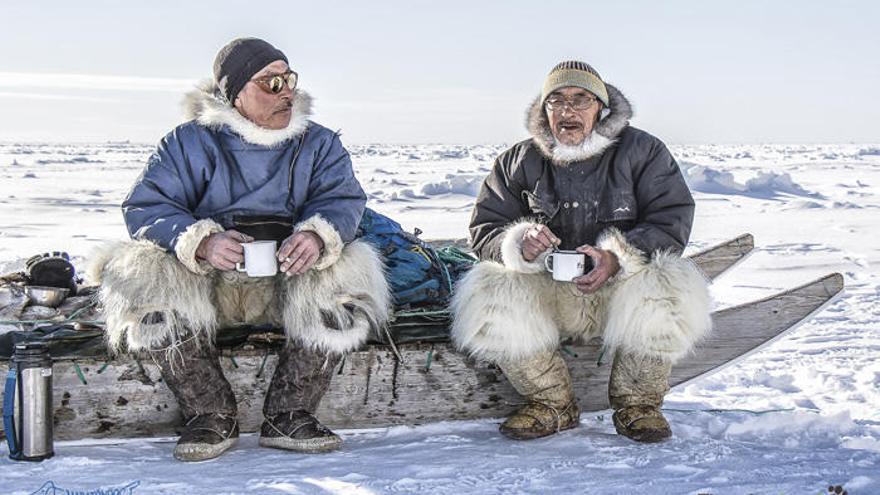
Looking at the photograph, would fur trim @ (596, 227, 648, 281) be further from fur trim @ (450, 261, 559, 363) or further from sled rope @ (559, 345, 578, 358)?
sled rope @ (559, 345, 578, 358)

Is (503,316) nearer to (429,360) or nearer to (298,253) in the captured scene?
(429,360)

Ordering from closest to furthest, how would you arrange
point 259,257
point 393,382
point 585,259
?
point 259,257 → point 585,259 → point 393,382

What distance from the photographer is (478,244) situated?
342 cm

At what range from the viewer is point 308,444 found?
3.03m

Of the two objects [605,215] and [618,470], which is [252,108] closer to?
[605,215]

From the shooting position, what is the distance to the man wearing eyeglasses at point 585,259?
3121 millimetres

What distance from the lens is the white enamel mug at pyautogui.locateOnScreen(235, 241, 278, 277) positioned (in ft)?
9.24

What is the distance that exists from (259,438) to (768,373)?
8.54 feet

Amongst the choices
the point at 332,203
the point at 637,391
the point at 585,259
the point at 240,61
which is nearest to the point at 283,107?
the point at 240,61

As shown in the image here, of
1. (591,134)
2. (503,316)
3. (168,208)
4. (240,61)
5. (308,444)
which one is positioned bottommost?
(308,444)

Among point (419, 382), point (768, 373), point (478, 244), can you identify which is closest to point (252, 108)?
point (478, 244)

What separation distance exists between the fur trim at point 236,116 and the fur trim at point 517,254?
0.88m

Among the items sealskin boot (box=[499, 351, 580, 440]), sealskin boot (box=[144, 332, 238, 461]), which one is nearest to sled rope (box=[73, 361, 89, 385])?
sealskin boot (box=[144, 332, 238, 461])

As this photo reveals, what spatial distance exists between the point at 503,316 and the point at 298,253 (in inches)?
30.0
